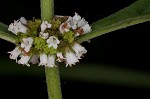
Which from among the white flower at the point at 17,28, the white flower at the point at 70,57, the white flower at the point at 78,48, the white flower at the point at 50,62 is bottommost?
the white flower at the point at 50,62

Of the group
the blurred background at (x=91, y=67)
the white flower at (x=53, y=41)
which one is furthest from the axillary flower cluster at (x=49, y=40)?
the blurred background at (x=91, y=67)

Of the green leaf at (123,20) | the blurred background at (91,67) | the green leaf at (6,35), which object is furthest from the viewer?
the blurred background at (91,67)

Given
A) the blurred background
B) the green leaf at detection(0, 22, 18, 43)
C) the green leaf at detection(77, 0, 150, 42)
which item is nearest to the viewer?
the green leaf at detection(77, 0, 150, 42)

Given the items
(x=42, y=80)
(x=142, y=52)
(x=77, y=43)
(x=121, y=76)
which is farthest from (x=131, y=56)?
(x=77, y=43)

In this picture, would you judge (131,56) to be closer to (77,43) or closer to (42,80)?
(42,80)

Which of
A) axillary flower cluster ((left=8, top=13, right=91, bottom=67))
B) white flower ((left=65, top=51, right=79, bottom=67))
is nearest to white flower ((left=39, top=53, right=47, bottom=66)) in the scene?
axillary flower cluster ((left=8, top=13, right=91, bottom=67))

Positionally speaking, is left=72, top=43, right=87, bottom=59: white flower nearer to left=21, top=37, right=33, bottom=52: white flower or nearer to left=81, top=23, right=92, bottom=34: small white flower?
left=81, top=23, right=92, bottom=34: small white flower

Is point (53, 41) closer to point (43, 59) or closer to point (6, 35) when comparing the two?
point (43, 59)

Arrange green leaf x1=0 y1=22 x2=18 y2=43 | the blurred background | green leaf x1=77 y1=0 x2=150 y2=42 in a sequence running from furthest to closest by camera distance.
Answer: the blurred background < green leaf x1=0 y1=22 x2=18 y2=43 < green leaf x1=77 y1=0 x2=150 y2=42

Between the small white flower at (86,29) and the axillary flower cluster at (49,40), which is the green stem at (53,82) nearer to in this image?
the axillary flower cluster at (49,40)
